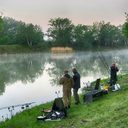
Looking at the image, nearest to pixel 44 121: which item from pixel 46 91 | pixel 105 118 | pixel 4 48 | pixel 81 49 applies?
pixel 105 118

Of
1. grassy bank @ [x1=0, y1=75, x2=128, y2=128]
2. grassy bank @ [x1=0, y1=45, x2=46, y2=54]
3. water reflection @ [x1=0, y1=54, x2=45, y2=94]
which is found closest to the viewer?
grassy bank @ [x1=0, y1=75, x2=128, y2=128]

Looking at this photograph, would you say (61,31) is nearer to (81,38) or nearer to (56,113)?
(81,38)

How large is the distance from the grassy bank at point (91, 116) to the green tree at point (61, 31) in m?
122

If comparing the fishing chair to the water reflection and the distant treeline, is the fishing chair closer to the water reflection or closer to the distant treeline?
the water reflection

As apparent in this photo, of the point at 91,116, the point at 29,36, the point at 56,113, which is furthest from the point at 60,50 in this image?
the point at 91,116

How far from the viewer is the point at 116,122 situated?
15.8m

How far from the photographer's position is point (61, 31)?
495 feet

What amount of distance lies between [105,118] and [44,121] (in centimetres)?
334

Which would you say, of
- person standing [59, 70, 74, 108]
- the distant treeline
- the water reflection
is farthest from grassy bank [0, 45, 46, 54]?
person standing [59, 70, 74, 108]

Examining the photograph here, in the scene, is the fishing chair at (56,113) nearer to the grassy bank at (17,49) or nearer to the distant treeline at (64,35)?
the grassy bank at (17,49)

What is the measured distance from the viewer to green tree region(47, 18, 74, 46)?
479 feet

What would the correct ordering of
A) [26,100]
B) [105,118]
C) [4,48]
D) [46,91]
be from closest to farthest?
[105,118] < [26,100] < [46,91] < [4,48]

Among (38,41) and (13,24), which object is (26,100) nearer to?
(38,41)

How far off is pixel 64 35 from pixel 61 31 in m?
2.86
